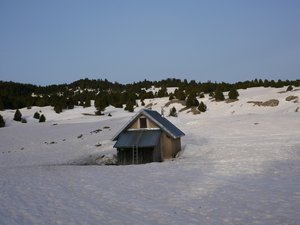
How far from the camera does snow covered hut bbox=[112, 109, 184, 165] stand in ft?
115

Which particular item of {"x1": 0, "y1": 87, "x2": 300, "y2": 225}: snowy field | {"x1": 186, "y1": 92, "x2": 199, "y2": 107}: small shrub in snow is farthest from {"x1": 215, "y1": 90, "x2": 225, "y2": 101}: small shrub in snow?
{"x1": 0, "y1": 87, "x2": 300, "y2": 225}: snowy field

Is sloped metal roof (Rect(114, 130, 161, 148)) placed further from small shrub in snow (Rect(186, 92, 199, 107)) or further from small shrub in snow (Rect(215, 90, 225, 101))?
small shrub in snow (Rect(215, 90, 225, 101))

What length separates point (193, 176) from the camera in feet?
77.2

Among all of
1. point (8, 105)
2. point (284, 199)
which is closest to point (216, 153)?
point (284, 199)

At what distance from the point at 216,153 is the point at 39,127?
134 feet

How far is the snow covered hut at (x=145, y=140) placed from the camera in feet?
115

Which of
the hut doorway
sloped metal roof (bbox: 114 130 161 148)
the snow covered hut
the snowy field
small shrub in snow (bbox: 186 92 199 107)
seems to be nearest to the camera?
the snowy field

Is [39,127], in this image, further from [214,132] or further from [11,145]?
[214,132]

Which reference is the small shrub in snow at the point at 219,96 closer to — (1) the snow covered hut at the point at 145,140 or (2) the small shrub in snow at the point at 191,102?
(2) the small shrub in snow at the point at 191,102

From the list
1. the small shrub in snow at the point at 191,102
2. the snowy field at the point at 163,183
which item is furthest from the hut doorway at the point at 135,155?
the small shrub in snow at the point at 191,102

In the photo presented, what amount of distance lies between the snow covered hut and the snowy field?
243 centimetres

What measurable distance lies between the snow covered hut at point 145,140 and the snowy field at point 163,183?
243 centimetres

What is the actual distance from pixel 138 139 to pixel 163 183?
1392cm

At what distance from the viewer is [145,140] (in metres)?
34.9
